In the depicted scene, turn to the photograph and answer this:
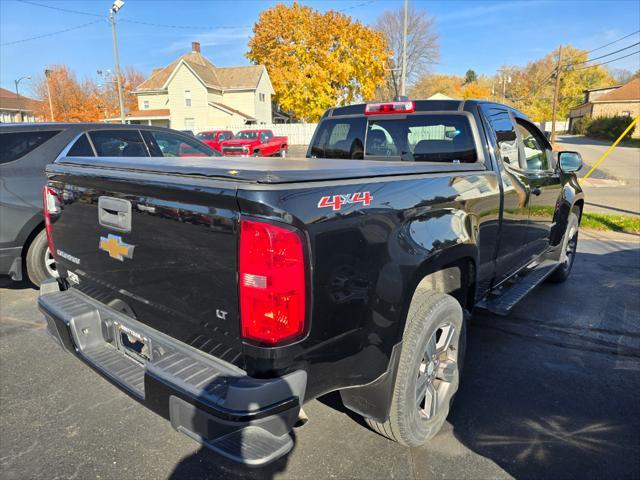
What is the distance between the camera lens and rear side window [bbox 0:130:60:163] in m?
4.77

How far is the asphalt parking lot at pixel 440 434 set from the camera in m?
2.47

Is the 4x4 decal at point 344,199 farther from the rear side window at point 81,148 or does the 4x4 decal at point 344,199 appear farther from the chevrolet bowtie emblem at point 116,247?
the rear side window at point 81,148

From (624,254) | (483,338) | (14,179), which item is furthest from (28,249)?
(624,254)

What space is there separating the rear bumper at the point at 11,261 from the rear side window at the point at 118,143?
147 cm

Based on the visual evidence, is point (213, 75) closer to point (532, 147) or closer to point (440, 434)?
point (532, 147)

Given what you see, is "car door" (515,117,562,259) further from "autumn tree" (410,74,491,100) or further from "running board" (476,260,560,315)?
"autumn tree" (410,74,491,100)

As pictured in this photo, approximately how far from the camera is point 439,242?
2494 millimetres

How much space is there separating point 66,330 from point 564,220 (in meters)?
5.00

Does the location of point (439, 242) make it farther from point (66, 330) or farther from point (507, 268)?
Answer: point (66, 330)

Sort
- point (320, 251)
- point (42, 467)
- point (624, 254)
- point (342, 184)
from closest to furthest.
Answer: point (320, 251) → point (342, 184) → point (42, 467) → point (624, 254)

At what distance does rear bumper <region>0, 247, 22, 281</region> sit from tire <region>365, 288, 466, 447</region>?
4117 millimetres

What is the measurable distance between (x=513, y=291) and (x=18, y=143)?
17.3ft

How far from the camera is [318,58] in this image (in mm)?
42875

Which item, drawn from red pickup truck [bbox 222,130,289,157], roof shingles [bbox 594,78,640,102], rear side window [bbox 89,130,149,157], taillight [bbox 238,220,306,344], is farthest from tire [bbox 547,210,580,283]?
roof shingles [bbox 594,78,640,102]
